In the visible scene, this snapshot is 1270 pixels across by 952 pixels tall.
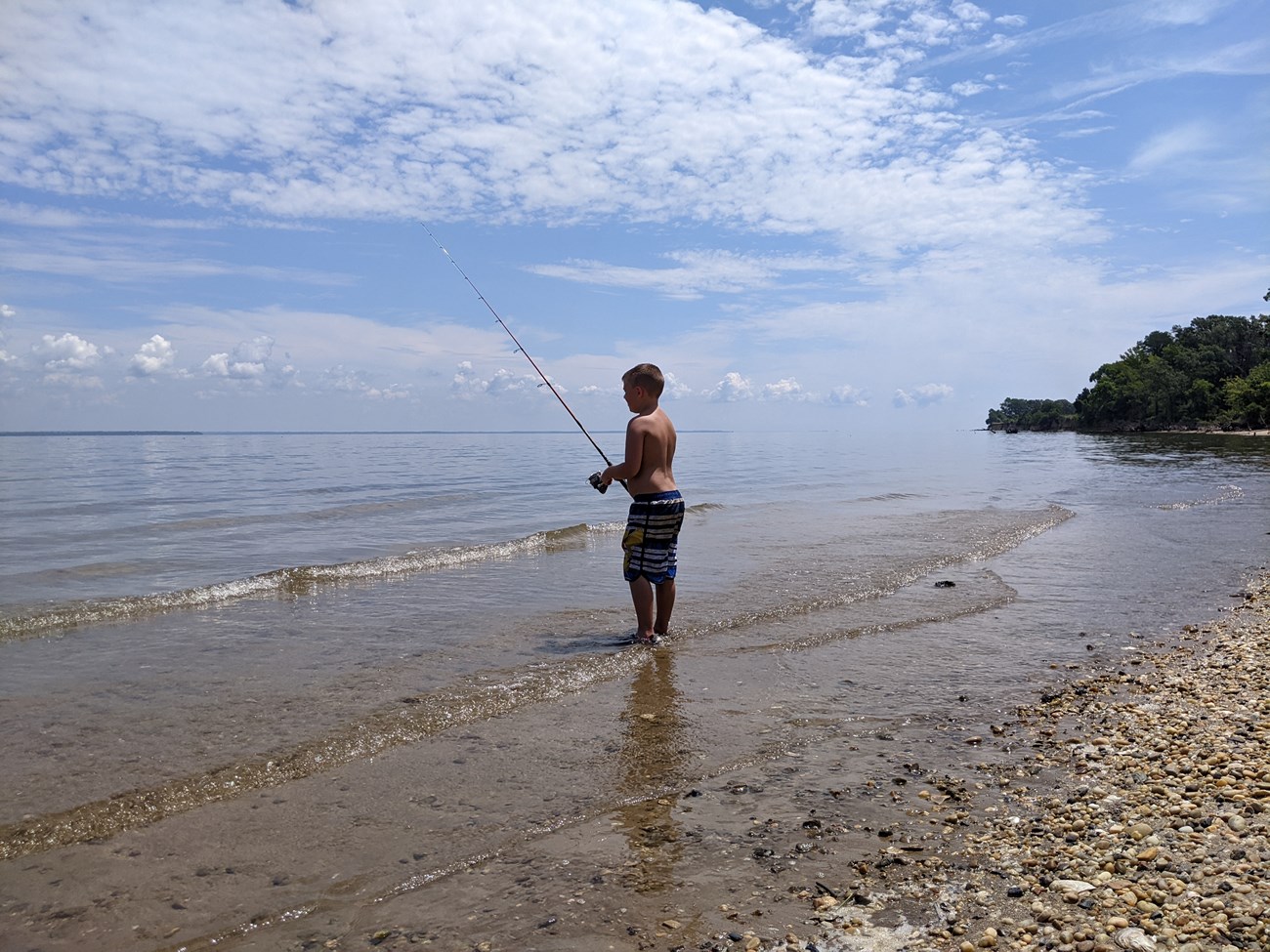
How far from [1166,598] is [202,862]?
930 centimetres

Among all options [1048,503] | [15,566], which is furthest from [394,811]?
[1048,503]

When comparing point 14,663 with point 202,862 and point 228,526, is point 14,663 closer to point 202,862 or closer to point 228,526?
point 202,862

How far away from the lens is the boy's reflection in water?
348 cm

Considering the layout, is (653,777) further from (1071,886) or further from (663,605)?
(663,605)

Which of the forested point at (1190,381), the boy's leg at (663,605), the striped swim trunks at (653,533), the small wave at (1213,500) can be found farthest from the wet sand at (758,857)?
the forested point at (1190,381)

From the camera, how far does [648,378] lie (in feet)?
23.3

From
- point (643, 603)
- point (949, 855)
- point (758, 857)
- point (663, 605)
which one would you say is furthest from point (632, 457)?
point (949, 855)

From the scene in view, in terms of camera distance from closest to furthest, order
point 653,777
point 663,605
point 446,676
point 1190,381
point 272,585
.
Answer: point 653,777 → point 446,676 → point 663,605 → point 272,585 → point 1190,381

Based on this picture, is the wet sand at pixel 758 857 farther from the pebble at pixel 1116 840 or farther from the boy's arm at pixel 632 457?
the boy's arm at pixel 632 457

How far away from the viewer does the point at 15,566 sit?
1186cm

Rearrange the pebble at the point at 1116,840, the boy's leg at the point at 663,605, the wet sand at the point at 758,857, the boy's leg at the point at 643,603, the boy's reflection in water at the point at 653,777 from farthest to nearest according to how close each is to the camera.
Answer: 1. the boy's leg at the point at 663,605
2. the boy's leg at the point at 643,603
3. the boy's reflection in water at the point at 653,777
4. the wet sand at the point at 758,857
5. the pebble at the point at 1116,840

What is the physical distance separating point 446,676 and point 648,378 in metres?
2.86

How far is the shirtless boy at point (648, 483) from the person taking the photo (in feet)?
23.3

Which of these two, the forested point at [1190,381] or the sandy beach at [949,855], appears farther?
the forested point at [1190,381]
